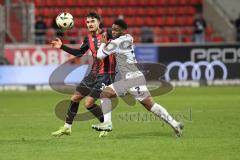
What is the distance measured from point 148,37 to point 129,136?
19.4 metres

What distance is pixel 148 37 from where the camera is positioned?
31906 mm

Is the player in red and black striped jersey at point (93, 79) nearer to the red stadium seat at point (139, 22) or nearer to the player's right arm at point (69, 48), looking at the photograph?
the player's right arm at point (69, 48)

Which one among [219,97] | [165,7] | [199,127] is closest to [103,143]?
[199,127]

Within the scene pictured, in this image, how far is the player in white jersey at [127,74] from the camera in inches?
473

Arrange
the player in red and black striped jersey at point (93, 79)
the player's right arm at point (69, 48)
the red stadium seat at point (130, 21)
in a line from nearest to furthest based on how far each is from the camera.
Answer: the player's right arm at point (69, 48) < the player in red and black striped jersey at point (93, 79) < the red stadium seat at point (130, 21)

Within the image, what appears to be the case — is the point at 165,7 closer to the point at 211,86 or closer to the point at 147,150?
the point at 211,86

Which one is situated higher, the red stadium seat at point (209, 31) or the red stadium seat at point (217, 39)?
the red stadium seat at point (209, 31)

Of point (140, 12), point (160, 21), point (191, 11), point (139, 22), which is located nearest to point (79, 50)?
point (139, 22)

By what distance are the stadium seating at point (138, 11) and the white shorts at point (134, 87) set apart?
71.8 ft

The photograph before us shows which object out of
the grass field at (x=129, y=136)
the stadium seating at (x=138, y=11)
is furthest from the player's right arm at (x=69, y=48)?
the stadium seating at (x=138, y=11)

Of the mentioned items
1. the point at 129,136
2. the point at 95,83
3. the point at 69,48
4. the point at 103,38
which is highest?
the point at 103,38

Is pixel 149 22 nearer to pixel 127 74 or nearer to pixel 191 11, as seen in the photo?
pixel 191 11

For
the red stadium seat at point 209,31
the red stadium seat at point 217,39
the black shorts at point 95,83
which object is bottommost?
the red stadium seat at point 217,39

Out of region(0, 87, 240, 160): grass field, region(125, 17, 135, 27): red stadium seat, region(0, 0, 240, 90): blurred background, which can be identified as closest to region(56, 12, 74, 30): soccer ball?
region(0, 87, 240, 160): grass field
